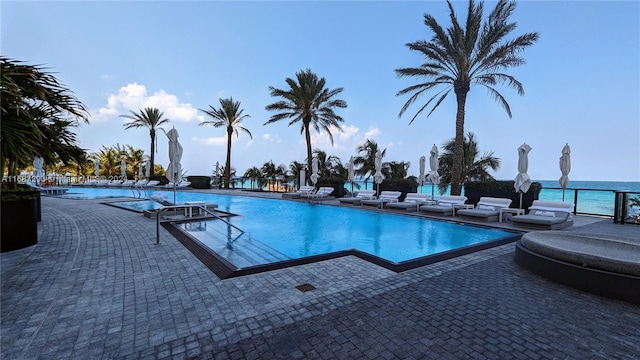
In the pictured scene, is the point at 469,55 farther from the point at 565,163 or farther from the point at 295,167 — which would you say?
the point at 295,167

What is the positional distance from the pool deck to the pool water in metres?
1.33

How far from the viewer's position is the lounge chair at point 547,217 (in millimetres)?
7805

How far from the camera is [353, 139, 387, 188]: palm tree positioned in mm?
22516

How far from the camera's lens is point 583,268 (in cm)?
355

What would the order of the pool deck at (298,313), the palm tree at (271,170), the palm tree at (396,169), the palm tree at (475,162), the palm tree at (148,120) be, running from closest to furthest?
the pool deck at (298,313), the palm tree at (475,162), the palm tree at (396,169), the palm tree at (271,170), the palm tree at (148,120)

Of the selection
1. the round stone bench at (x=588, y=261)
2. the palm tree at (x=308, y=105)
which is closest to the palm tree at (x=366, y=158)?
the palm tree at (x=308, y=105)

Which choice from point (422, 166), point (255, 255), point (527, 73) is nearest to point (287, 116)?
point (422, 166)

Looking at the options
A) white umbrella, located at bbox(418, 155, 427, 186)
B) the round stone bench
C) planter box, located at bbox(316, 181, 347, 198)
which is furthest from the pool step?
planter box, located at bbox(316, 181, 347, 198)

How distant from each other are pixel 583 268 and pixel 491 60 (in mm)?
11726

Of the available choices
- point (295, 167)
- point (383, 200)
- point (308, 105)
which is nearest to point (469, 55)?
point (383, 200)

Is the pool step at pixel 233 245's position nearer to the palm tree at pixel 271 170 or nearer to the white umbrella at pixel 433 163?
the white umbrella at pixel 433 163

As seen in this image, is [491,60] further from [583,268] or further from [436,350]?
[436,350]

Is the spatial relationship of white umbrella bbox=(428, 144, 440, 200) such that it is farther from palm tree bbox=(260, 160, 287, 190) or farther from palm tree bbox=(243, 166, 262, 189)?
palm tree bbox=(243, 166, 262, 189)

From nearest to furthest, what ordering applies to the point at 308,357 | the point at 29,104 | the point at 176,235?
the point at 308,357 < the point at 29,104 < the point at 176,235
